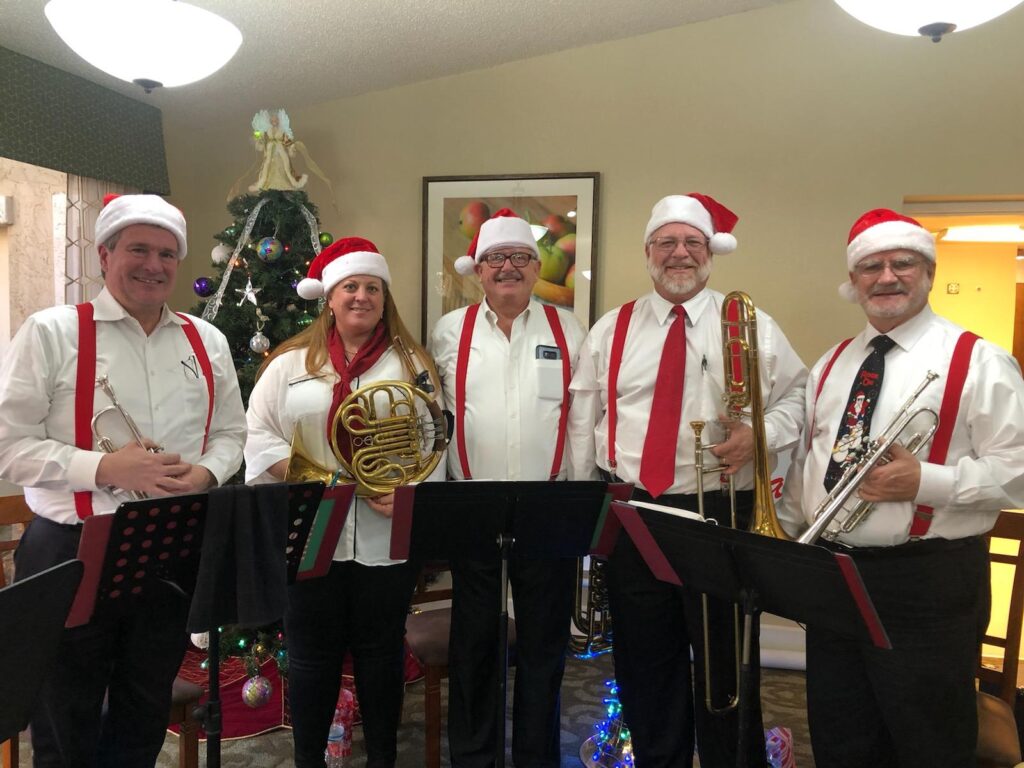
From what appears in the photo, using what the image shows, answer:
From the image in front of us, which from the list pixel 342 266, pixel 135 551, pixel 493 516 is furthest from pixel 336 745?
pixel 342 266

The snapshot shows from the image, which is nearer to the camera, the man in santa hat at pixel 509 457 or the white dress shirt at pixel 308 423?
the white dress shirt at pixel 308 423

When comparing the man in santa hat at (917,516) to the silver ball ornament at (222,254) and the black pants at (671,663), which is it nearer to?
the black pants at (671,663)

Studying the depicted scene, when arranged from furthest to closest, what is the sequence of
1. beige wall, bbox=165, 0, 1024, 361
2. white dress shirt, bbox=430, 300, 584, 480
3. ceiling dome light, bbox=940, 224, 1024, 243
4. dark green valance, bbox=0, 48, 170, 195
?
1. ceiling dome light, bbox=940, 224, 1024, 243
2. beige wall, bbox=165, 0, 1024, 361
3. dark green valance, bbox=0, 48, 170, 195
4. white dress shirt, bbox=430, 300, 584, 480

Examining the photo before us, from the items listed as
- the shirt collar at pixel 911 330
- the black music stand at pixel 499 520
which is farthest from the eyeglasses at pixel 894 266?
the black music stand at pixel 499 520

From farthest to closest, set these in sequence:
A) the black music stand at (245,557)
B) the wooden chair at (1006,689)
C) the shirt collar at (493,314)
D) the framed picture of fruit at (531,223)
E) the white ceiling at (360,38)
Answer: the framed picture of fruit at (531,223) < the white ceiling at (360,38) < the shirt collar at (493,314) < the wooden chair at (1006,689) < the black music stand at (245,557)

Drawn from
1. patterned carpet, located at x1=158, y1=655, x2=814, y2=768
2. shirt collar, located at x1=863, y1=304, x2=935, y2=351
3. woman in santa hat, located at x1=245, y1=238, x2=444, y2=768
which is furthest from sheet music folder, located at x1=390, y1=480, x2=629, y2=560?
patterned carpet, located at x1=158, y1=655, x2=814, y2=768

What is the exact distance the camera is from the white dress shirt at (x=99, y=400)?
2004 mm

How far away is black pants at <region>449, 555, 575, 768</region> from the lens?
103 inches

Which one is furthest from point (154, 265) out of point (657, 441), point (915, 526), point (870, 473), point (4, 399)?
point (915, 526)

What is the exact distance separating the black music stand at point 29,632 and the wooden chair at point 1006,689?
2.30 meters

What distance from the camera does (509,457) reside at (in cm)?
270

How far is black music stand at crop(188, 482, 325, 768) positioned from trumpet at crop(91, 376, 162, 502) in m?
0.36

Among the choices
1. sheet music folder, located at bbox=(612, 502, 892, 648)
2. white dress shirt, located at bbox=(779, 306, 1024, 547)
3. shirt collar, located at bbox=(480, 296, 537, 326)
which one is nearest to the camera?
sheet music folder, located at bbox=(612, 502, 892, 648)

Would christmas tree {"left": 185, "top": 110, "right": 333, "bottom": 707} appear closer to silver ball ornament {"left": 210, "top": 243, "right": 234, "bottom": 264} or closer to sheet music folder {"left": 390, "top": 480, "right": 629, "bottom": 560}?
silver ball ornament {"left": 210, "top": 243, "right": 234, "bottom": 264}
